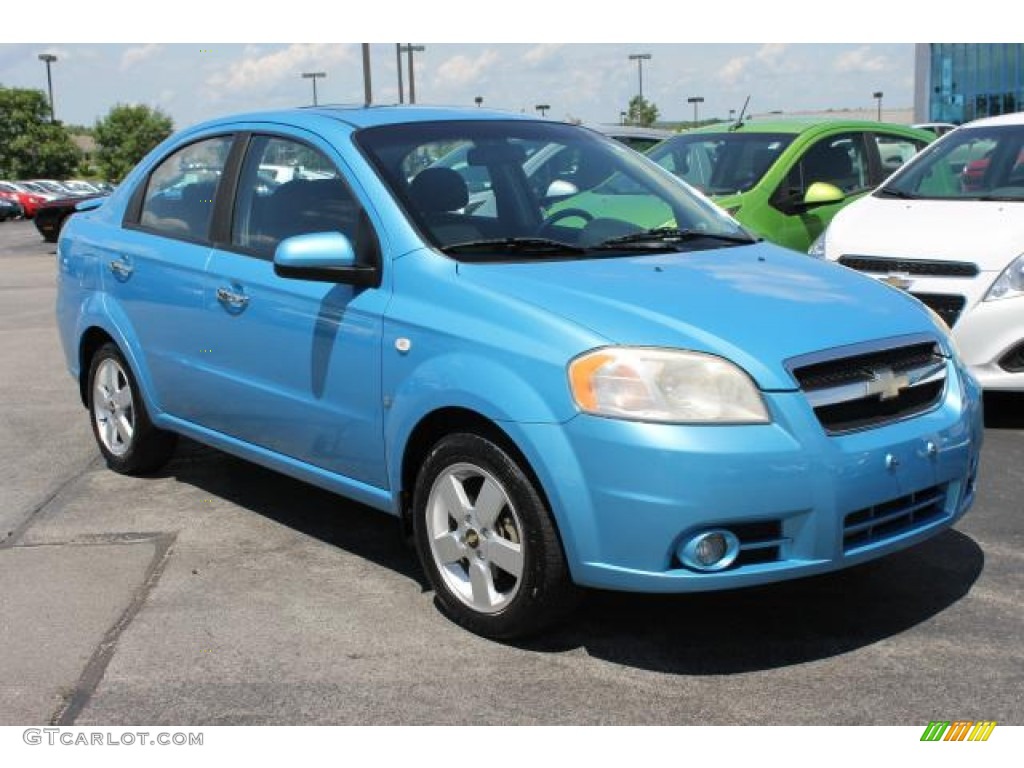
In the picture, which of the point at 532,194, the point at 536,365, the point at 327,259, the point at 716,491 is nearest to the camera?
the point at 716,491

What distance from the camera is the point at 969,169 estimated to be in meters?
7.39

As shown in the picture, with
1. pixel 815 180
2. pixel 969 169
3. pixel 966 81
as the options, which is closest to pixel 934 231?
pixel 969 169

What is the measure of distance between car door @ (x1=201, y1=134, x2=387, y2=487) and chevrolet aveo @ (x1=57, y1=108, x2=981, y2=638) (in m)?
0.01

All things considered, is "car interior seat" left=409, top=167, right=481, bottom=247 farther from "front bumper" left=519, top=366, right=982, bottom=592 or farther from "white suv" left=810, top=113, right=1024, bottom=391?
"white suv" left=810, top=113, right=1024, bottom=391

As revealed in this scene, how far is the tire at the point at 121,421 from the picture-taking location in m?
5.70

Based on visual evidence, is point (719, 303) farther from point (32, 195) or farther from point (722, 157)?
point (32, 195)

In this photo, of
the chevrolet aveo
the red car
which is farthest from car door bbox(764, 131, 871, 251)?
the red car

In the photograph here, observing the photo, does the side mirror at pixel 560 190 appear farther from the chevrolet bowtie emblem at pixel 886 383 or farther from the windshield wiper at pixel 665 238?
the chevrolet bowtie emblem at pixel 886 383

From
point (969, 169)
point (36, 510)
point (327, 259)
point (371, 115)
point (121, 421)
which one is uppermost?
point (371, 115)

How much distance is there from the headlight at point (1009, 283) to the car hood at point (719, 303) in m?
2.21

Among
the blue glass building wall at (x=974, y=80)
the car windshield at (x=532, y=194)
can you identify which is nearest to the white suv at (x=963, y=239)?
the car windshield at (x=532, y=194)

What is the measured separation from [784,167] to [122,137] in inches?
2888

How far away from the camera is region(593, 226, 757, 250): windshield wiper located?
14.2ft
